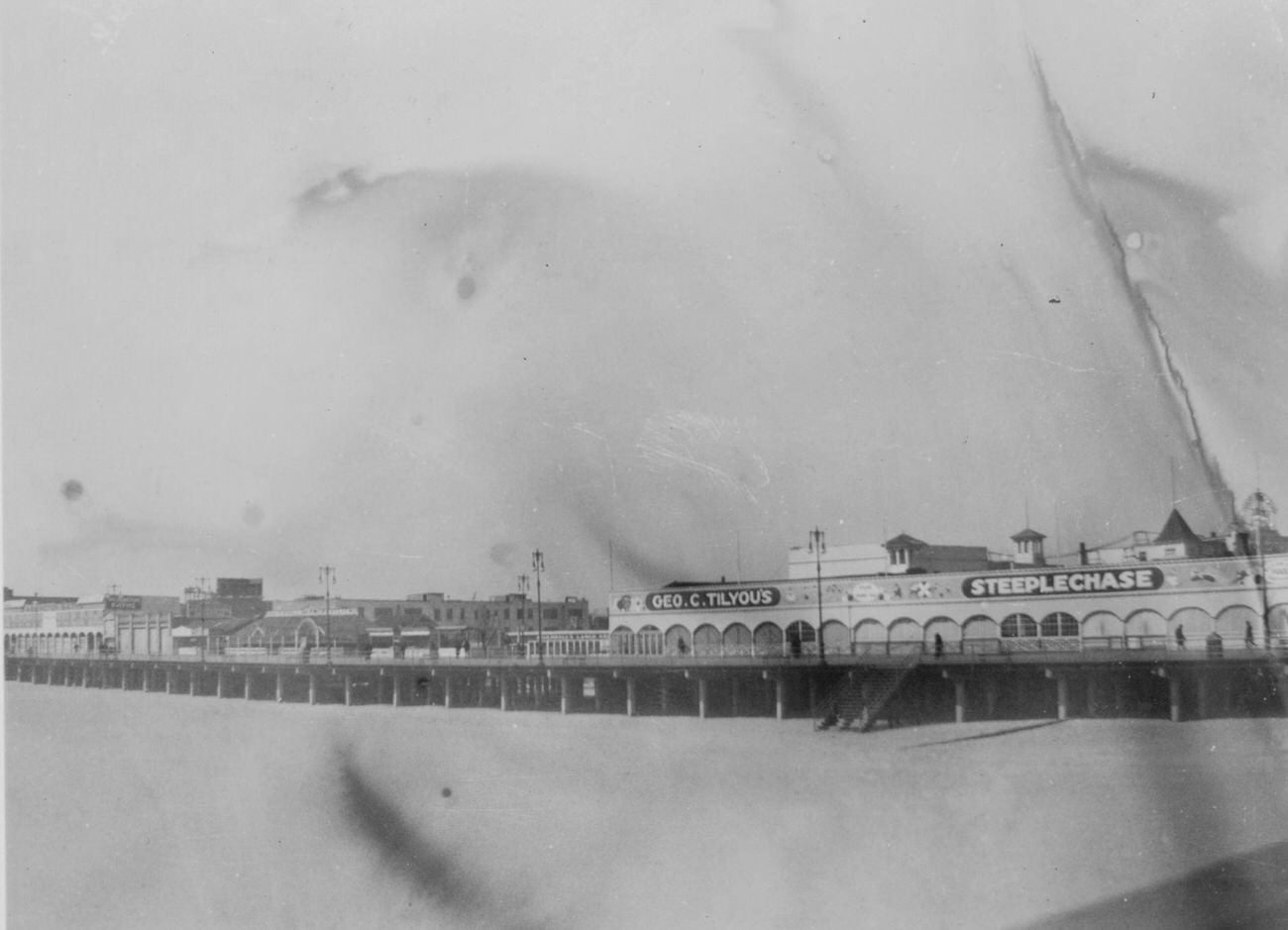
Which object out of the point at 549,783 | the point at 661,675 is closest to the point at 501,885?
the point at 549,783

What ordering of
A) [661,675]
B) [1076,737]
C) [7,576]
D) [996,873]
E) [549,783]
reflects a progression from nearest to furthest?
[996,873]
[549,783]
[7,576]
[1076,737]
[661,675]

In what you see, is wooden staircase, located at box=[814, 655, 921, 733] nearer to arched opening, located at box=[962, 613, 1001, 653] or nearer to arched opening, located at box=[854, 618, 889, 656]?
arched opening, located at box=[854, 618, 889, 656]

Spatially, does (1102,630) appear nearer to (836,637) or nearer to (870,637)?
(870,637)

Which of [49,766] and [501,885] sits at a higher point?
[49,766]

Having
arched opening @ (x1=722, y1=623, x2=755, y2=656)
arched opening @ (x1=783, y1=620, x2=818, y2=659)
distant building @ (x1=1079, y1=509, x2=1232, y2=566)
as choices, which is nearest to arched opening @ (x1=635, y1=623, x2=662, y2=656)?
arched opening @ (x1=722, y1=623, x2=755, y2=656)

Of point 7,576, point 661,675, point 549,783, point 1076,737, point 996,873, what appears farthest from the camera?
point 661,675

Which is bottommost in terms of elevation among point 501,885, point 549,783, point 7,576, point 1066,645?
point 501,885

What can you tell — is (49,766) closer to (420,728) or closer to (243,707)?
(420,728)
